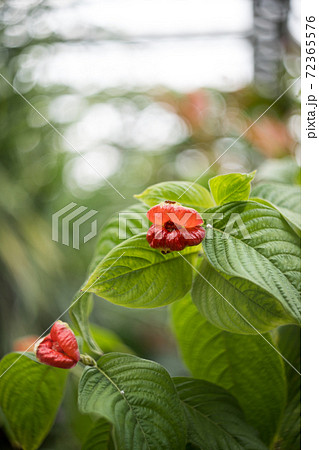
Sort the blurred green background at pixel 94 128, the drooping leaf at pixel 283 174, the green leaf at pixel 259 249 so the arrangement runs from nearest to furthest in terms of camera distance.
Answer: the green leaf at pixel 259 249, the drooping leaf at pixel 283 174, the blurred green background at pixel 94 128

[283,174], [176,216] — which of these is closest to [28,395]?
[176,216]

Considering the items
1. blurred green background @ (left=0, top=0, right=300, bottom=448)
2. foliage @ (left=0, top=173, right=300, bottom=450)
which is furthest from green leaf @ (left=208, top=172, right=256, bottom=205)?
blurred green background @ (left=0, top=0, right=300, bottom=448)

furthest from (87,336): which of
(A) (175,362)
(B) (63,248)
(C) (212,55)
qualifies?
(C) (212,55)

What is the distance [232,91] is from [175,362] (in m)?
0.69

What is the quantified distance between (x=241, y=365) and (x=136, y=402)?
10 cm

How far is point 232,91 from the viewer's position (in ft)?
3.56

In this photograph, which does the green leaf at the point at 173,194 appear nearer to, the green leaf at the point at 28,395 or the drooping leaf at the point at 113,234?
the drooping leaf at the point at 113,234

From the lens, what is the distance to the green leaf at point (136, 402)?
0.73ft

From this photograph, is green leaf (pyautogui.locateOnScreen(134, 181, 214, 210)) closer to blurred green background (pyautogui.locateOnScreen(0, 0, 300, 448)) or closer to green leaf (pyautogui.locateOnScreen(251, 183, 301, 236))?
green leaf (pyautogui.locateOnScreen(251, 183, 301, 236))

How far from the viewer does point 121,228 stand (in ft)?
0.94

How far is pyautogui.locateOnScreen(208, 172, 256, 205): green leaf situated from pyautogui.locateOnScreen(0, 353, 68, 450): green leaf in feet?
0.52

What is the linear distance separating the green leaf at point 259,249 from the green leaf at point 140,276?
0.03 meters

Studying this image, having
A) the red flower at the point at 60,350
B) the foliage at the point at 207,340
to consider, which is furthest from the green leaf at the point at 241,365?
the red flower at the point at 60,350

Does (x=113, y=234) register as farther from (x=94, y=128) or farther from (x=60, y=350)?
(x=94, y=128)
